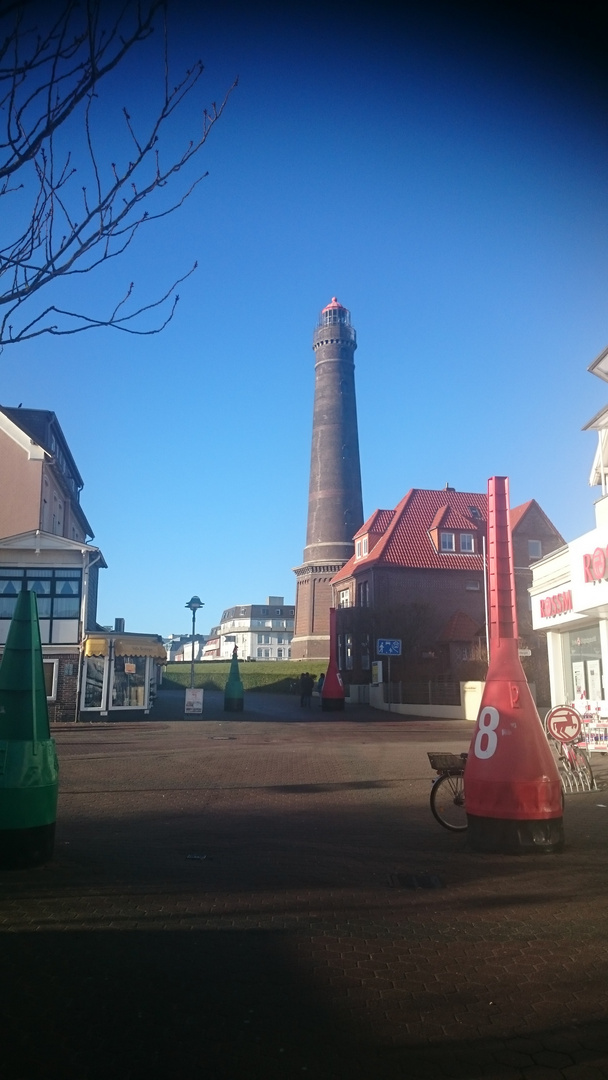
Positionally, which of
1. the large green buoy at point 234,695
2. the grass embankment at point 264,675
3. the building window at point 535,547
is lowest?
the large green buoy at point 234,695

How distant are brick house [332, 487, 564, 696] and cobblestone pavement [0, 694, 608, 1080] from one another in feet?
117

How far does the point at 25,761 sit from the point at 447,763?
490 centimetres

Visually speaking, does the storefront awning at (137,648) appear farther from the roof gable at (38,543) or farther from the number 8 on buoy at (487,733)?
the number 8 on buoy at (487,733)

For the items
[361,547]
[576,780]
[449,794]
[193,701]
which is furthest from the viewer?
[361,547]

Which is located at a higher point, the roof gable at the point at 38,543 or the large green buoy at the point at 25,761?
the roof gable at the point at 38,543

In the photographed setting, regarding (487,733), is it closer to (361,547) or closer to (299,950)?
(299,950)

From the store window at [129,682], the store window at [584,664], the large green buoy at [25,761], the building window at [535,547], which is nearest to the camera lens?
the large green buoy at [25,761]

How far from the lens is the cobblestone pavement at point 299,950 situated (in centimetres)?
404

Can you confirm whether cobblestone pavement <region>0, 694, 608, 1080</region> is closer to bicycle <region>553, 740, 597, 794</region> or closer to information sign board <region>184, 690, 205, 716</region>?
bicycle <region>553, 740, 597, 794</region>

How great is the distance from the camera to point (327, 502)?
6769 centimetres

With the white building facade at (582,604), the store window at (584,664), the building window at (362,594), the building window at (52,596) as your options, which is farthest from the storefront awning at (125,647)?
the building window at (362,594)

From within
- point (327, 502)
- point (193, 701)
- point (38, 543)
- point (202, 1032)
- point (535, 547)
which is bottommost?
point (202, 1032)

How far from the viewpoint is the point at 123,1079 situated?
147 inches

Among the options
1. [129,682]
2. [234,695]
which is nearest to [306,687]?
[234,695]
